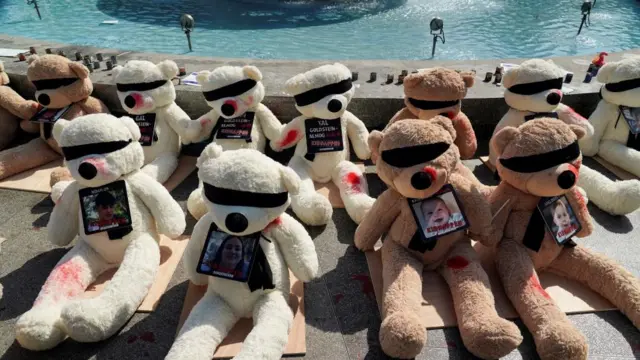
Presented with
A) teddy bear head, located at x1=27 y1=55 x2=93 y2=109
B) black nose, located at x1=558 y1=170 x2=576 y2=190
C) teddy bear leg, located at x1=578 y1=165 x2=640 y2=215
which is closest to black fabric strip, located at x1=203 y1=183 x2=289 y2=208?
black nose, located at x1=558 y1=170 x2=576 y2=190

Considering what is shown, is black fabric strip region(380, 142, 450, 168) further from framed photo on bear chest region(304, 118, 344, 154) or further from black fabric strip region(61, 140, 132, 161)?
black fabric strip region(61, 140, 132, 161)

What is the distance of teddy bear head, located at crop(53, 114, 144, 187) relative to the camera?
8.06 feet

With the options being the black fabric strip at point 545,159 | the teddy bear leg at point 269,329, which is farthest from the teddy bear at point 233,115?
the black fabric strip at point 545,159

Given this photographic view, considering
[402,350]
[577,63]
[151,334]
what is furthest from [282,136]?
[577,63]

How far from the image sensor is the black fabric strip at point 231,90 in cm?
349

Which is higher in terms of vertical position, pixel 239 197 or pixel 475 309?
pixel 239 197

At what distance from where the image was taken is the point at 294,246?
238 cm

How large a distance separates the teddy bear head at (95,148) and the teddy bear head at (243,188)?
2.42 ft

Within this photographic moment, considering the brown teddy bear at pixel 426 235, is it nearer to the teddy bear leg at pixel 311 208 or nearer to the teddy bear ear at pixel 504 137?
the teddy bear ear at pixel 504 137

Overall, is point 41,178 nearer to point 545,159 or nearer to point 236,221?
point 236,221

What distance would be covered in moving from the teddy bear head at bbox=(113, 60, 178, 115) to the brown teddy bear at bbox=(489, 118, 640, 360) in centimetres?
280

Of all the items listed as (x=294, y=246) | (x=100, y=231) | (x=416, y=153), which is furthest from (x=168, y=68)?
(x=416, y=153)

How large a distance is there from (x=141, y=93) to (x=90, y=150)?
4.20ft

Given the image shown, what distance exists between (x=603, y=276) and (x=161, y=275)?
9.29 ft
